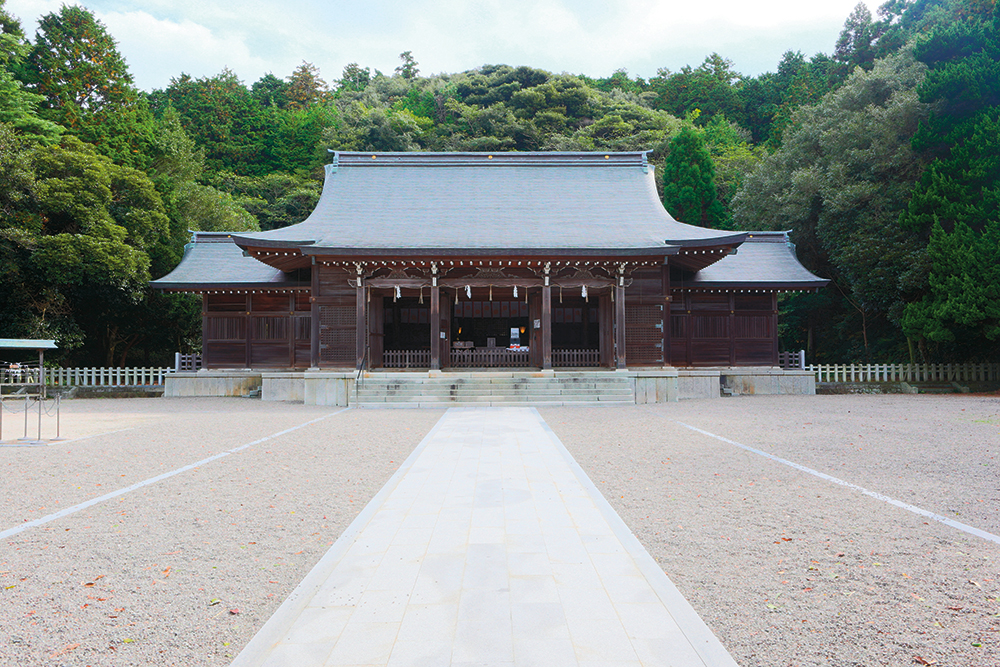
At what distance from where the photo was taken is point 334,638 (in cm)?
254

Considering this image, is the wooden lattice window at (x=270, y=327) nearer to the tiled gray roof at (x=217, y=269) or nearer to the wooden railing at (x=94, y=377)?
the tiled gray roof at (x=217, y=269)

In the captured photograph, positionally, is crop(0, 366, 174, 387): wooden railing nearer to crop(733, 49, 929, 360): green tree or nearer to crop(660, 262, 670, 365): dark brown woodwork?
crop(660, 262, 670, 365): dark brown woodwork

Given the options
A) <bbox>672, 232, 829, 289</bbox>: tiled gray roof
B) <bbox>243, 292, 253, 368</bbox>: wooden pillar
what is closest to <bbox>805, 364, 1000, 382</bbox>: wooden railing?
<bbox>672, 232, 829, 289</bbox>: tiled gray roof

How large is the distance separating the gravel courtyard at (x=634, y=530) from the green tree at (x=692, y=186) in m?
22.8

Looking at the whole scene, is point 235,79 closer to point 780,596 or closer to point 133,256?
point 133,256

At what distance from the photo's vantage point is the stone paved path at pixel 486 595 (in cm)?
240

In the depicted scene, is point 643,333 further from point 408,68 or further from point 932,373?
point 408,68

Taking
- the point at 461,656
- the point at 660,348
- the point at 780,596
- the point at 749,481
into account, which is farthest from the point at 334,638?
the point at 660,348

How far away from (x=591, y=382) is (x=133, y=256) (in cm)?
1702

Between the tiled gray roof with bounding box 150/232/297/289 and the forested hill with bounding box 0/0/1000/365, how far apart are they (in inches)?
67.3

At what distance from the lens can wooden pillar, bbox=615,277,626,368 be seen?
15.9 meters


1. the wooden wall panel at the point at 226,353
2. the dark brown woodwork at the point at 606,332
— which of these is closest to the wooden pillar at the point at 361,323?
the wooden wall panel at the point at 226,353

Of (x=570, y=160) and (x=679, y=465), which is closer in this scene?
(x=679, y=465)

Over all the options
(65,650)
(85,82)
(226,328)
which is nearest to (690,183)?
(226,328)
